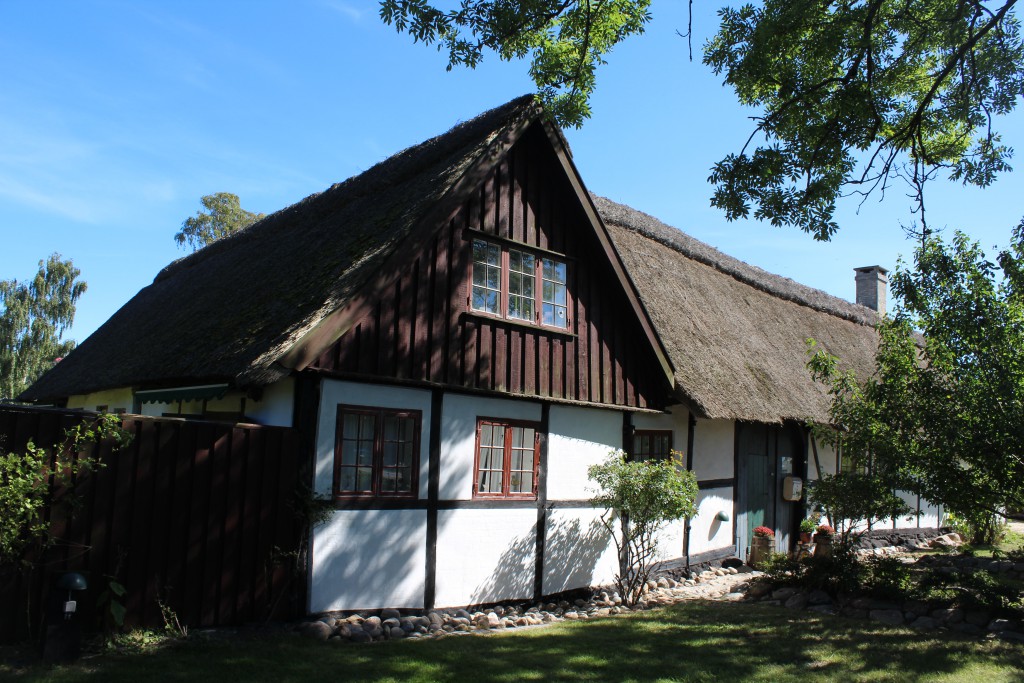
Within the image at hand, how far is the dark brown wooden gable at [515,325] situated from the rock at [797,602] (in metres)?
3.56

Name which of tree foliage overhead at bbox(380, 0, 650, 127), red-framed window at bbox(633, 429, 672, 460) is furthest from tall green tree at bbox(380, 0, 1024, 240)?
red-framed window at bbox(633, 429, 672, 460)

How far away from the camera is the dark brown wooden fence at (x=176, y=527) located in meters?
6.62

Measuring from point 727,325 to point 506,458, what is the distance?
8.30 metres

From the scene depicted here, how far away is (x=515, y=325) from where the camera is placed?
10.6m

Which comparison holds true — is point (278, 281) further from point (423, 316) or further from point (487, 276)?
point (487, 276)

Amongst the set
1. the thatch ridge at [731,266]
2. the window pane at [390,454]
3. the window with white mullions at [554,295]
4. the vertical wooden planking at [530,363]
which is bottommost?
the window pane at [390,454]

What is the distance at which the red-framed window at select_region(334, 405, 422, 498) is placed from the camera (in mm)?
8734

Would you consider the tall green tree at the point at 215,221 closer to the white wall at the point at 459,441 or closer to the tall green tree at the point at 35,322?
the tall green tree at the point at 35,322

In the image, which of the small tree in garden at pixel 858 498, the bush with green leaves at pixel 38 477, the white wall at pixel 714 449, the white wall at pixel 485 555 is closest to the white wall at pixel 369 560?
the white wall at pixel 485 555

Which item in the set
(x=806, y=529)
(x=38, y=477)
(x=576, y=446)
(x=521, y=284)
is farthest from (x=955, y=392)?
(x=38, y=477)

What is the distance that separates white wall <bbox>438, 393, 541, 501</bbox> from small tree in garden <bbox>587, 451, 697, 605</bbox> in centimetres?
216

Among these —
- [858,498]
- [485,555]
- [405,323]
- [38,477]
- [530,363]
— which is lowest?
[485,555]

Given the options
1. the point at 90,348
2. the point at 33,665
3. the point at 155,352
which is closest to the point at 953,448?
the point at 33,665

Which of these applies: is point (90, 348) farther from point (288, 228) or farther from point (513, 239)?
point (513, 239)
